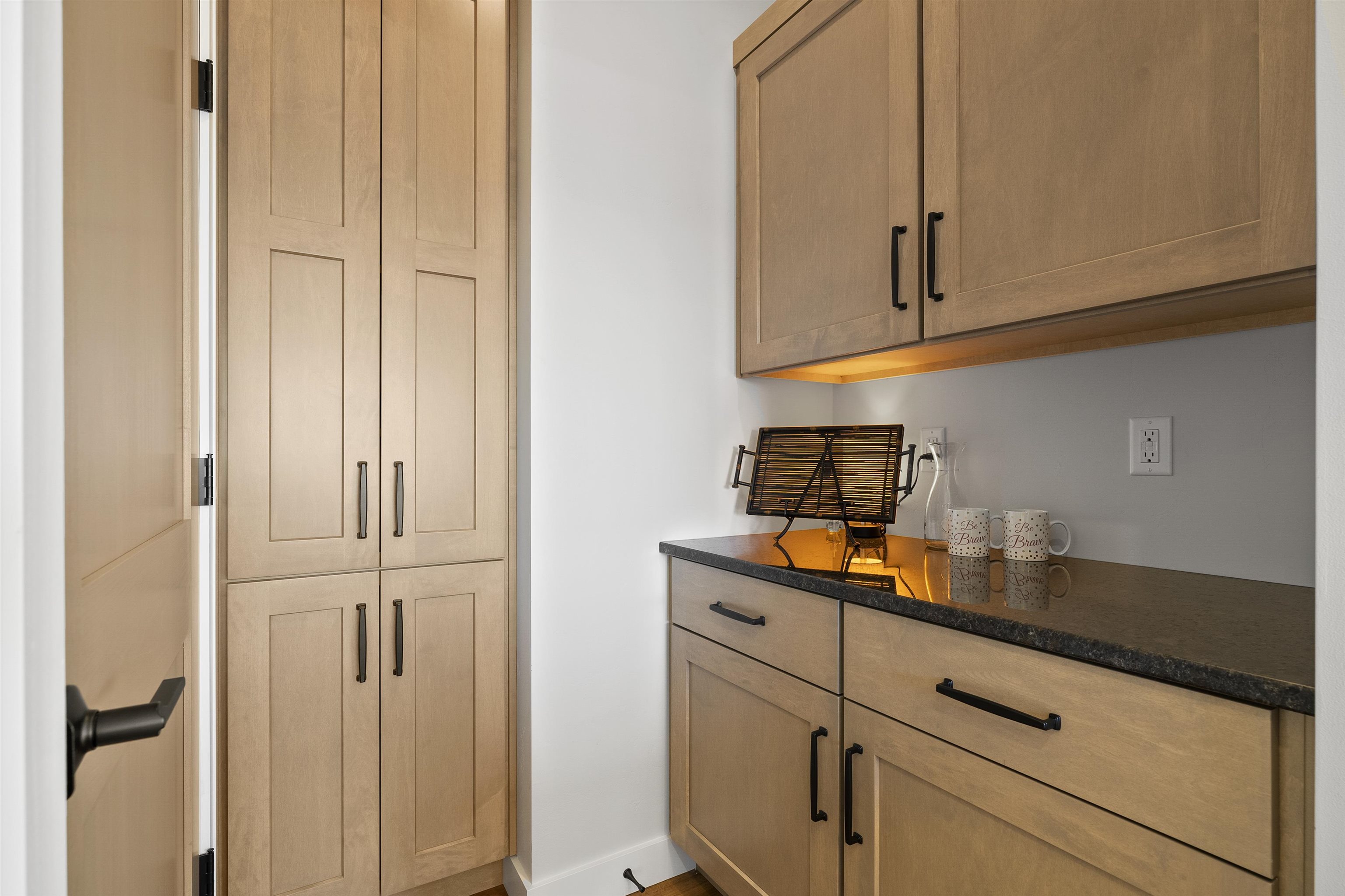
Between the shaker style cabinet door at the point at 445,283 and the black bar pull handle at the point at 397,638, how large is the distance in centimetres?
10

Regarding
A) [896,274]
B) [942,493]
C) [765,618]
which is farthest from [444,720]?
[896,274]

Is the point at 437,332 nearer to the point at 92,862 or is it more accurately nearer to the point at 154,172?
the point at 154,172

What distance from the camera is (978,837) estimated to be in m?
1.01

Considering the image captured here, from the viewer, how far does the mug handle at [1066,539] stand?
149 cm

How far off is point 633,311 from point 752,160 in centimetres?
56

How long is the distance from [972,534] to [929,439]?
42cm

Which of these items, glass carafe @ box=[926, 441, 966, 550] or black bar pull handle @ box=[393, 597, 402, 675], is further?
glass carafe @ box=[926, 441, 966, 550]

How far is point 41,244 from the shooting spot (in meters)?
0.35

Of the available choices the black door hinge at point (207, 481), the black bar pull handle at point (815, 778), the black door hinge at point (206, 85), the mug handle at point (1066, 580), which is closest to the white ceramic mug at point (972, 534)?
the mug handle at point (1066, 580)

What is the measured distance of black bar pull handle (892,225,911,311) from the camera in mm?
1427

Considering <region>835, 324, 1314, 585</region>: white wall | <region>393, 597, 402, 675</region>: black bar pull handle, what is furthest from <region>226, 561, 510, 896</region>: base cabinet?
<region>835, 324, 1314, 585</region>: white wall

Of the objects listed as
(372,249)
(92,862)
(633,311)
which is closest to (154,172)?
(92,862)
